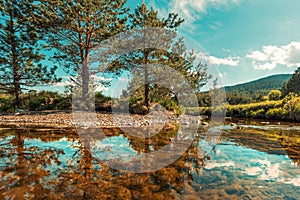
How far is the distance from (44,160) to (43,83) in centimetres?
1195

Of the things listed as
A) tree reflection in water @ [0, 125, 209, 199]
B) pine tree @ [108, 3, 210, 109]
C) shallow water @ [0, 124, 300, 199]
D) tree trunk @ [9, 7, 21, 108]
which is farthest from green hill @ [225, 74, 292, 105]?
tree reflection in water @ [0, 125, 209, 199]

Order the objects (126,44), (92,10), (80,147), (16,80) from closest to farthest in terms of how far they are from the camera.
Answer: (80,147) → (92,10) → (126,44) → (16,80)

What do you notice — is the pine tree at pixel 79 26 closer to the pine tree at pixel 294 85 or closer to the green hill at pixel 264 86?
the pine tree at pixel 294 85

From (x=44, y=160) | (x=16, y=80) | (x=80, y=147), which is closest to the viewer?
(x=44, y=160)

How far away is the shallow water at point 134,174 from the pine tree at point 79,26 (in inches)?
344

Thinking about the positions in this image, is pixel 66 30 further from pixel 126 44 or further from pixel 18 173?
pixel 18 173

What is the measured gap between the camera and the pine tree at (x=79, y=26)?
11320 millimetres

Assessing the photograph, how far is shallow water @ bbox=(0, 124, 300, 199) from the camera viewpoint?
2516 mm

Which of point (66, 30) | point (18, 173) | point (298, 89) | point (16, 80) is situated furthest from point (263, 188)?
point (298, 89)

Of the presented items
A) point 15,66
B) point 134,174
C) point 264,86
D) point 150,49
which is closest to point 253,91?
point 264,86

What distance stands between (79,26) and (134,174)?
38.2ft

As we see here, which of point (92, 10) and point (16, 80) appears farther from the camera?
point (16, 80)

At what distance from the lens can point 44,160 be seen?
3.73 metres

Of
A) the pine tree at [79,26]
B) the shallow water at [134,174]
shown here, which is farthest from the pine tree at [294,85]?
the shallow water at [134,174]
